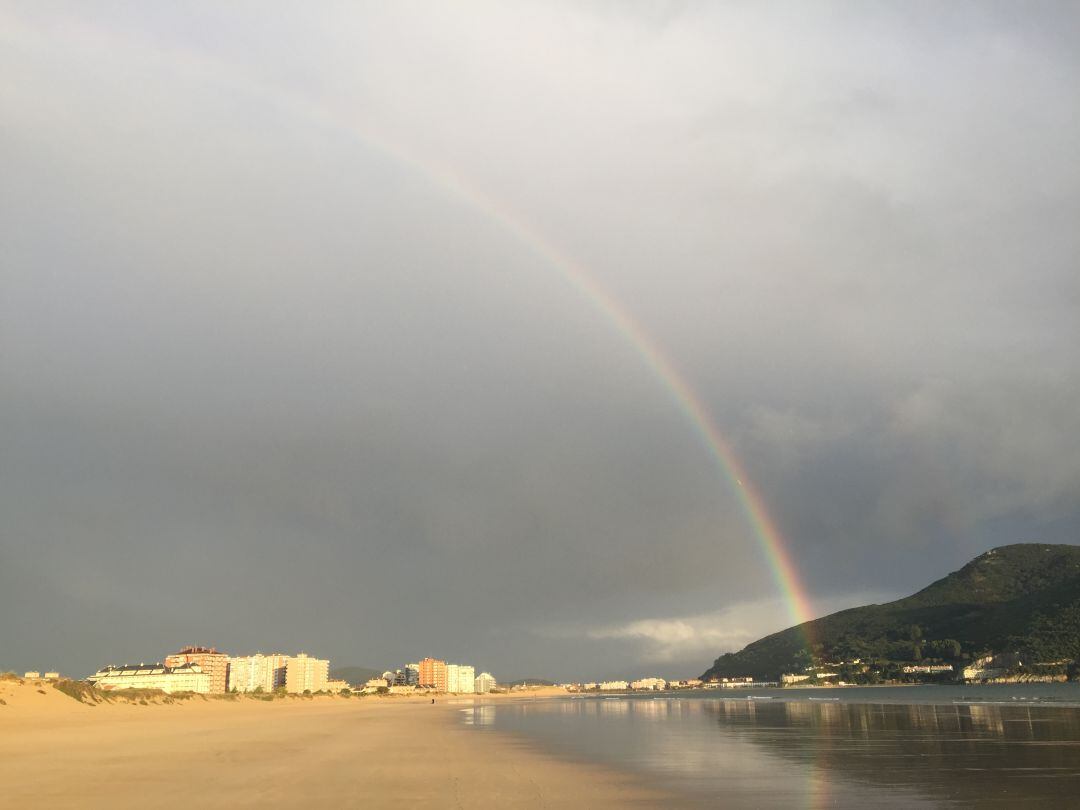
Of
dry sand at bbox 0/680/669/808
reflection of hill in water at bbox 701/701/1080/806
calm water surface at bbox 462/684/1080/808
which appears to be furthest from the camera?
reflection of hill in water at bbox 701/701/1080/806

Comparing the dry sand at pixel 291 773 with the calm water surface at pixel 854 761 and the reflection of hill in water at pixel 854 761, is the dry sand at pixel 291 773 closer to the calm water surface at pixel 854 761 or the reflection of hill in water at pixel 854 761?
the calm water surface at pixel 854 761

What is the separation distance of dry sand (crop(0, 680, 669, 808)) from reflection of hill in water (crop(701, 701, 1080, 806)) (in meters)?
8.71

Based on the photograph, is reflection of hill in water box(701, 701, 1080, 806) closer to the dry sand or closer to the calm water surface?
the calm water surface

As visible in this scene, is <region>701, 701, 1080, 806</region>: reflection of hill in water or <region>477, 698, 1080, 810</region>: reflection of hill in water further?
<region>701, 701, 1080, 806</region>: reflection of hill in water

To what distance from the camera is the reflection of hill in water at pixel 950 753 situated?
68.9 feet

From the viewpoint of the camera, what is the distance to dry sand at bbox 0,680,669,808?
62.7 feet

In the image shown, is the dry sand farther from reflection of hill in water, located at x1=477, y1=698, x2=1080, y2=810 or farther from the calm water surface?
reflection of hill in water, located at x1=477, y1=698, x2=1080, y2=810

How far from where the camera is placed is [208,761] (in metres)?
28.5

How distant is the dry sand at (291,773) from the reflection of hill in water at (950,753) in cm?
871

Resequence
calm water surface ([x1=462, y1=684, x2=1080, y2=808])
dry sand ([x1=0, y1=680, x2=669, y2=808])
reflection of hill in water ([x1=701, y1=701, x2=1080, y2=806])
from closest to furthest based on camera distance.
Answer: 1. dry sand ([x1=0, y1=680, x2=669, y2=808])
2. calm water surface ([x1=462, y1=684, x2=1080, y2=808])
3. reflection of hill in water ([x1=701, y1=701, x2=1080, y2=806])

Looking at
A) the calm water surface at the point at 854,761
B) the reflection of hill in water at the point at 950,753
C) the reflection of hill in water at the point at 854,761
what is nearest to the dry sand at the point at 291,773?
the calm water surface at the point at 854,761

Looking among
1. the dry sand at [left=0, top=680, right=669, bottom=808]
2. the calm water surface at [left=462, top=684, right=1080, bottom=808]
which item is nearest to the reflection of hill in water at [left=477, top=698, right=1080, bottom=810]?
the calm water surface at [left=462, top=684, right=1080, bottom=808]

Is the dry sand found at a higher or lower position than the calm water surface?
higher

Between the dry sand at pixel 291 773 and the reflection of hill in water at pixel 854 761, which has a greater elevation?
the dry sand at pixel 291 773
